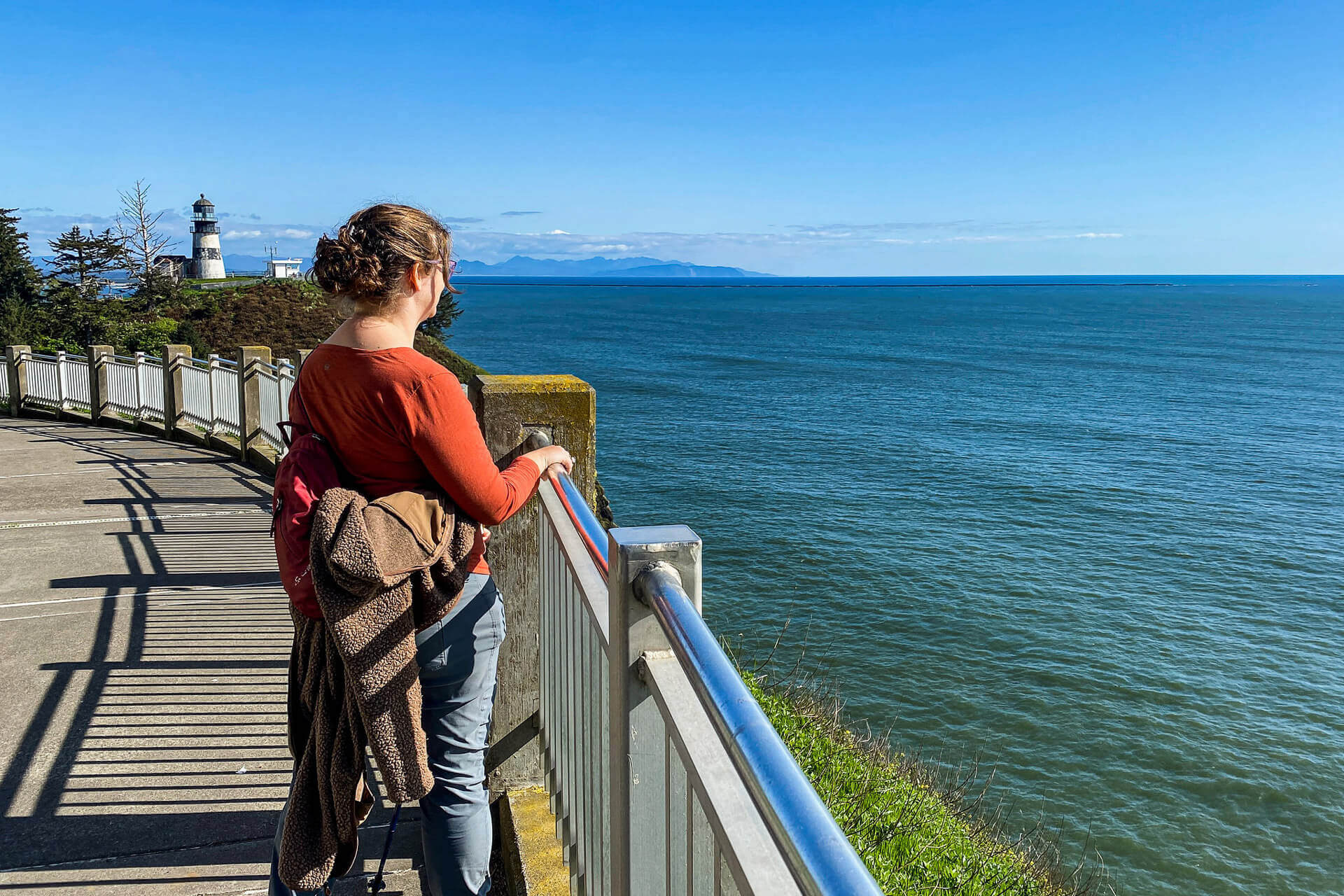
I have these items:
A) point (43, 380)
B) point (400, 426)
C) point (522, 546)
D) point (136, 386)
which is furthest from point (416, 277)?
point (43, 380)

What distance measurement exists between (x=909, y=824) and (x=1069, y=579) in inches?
584

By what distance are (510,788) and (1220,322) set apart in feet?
475

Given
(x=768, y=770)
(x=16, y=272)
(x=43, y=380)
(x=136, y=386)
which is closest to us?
(x=768, y=770)

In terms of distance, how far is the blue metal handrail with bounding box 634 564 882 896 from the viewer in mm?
964

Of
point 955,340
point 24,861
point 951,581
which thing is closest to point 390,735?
point 24,861

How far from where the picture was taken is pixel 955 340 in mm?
100312

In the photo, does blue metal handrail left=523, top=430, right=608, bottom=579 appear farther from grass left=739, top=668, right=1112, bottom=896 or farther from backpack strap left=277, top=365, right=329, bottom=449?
grass left=739, top=668, right=1112, bottom=896

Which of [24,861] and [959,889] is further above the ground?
[24,861]

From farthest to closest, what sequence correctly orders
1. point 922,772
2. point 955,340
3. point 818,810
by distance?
point 955,340, point 922,772, point 818,810

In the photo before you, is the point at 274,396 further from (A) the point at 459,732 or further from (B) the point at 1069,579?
(B) the point at 1069,579

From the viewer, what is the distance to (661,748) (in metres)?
1.92

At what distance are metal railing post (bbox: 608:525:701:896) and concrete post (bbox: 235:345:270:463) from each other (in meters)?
11.1

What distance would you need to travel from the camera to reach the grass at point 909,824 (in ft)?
22.6

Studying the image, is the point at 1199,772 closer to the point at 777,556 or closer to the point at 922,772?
the point at 922,772
